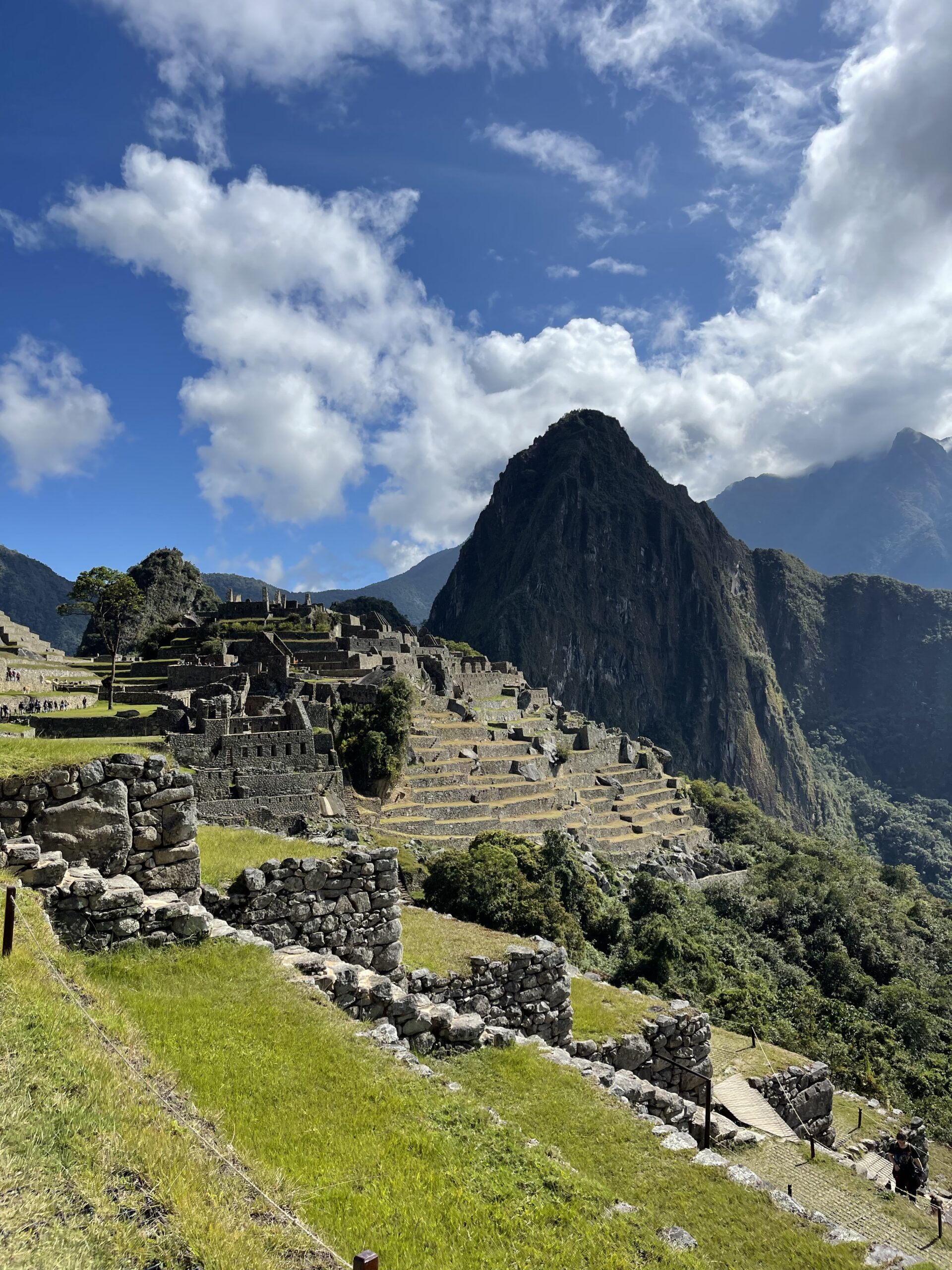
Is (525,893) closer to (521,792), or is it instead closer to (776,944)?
(521,792)

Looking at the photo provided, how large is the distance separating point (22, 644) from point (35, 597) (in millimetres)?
119623

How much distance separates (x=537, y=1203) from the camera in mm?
4867

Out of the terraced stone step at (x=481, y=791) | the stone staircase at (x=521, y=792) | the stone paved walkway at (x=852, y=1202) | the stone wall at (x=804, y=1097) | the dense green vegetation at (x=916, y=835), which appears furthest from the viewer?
the dense green vegetation at (x=916, y=835)

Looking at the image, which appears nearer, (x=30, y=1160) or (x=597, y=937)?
(x=30, y=1160)

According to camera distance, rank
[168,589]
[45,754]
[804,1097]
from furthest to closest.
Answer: [168,589] < [804,1097] < [45,754]

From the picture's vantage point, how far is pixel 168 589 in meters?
83.0

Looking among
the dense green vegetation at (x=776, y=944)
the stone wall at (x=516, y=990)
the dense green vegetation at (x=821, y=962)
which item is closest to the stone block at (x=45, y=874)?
the stone wall at (x=516, y=990)

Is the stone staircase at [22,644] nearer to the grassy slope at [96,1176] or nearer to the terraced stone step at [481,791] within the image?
the terraced stone step at [481,791]

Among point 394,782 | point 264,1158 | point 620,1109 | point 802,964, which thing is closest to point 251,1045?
point 264,1158

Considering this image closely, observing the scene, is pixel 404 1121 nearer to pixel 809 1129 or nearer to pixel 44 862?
pixel 44 862

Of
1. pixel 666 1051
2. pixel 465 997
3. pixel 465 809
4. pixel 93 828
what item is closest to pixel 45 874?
pixel 93 828

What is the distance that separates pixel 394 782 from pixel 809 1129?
23.5 metres

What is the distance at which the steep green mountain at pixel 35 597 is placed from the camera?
136375 mm

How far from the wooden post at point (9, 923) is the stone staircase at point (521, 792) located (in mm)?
26836
